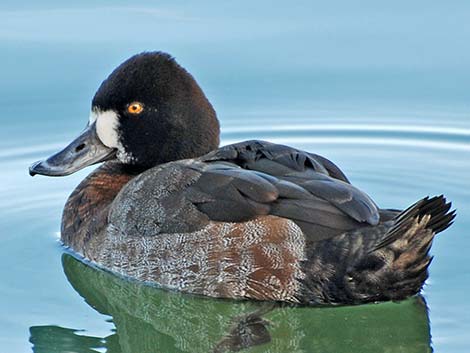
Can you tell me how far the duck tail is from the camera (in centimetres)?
582

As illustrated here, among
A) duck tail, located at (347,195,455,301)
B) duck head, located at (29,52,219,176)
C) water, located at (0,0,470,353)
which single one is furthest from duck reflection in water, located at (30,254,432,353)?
duck head, located at (29,52,219,176)

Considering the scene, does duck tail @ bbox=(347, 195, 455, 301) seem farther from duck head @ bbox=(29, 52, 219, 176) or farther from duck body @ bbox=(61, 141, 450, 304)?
duck head @ bbox=(29, 52, 219, 176)

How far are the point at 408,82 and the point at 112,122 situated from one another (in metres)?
2.37

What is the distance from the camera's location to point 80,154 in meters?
7.11

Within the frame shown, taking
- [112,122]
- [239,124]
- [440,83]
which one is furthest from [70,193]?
[440,83]

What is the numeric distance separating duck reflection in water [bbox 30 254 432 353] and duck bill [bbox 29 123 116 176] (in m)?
1.03

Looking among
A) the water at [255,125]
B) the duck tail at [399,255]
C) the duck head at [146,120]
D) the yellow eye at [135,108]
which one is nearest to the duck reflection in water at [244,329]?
the water at [255,125]

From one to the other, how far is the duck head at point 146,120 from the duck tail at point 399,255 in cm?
146

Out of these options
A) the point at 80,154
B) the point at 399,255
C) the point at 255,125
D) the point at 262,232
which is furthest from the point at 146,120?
the point at 399,255

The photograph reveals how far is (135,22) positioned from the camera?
29.9 ft

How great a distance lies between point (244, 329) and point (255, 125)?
2.57m

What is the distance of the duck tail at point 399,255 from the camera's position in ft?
19.1

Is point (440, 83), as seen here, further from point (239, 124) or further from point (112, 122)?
point (112, 122)

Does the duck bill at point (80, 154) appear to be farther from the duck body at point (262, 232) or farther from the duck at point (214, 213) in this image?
the duck body at point (262, 232)
